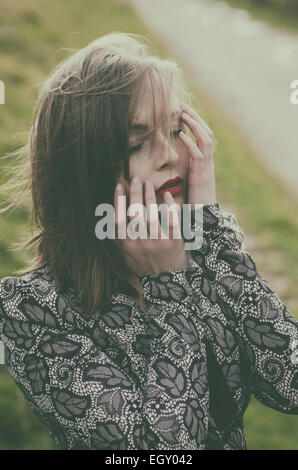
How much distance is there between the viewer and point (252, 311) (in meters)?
1.95

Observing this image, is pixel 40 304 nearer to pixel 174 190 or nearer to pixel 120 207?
pixel 120 207

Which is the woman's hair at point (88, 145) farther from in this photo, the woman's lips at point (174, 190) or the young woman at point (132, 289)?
the woman's lips at point (174, 190)

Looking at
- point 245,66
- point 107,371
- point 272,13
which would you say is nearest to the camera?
point 107,371

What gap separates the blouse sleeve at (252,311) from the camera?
192 centimetres

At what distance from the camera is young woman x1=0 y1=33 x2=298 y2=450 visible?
186 cm

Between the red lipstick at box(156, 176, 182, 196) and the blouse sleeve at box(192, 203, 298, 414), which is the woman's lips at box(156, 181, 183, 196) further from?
the blouse sleeve at box(192, 203, 298, 414)

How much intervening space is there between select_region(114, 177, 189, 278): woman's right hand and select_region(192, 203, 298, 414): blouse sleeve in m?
0.11

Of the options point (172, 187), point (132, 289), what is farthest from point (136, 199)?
point (132, 289)

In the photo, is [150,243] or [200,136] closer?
[150,243]

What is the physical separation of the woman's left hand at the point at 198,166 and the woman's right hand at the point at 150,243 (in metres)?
0.11

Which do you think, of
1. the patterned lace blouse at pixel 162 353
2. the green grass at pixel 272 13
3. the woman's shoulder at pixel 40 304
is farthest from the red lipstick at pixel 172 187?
the green grass at pixel 272 13

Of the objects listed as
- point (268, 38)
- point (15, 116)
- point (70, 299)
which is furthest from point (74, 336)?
point (268, 38)

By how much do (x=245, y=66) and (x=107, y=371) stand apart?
10238mm

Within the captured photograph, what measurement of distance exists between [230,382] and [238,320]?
20 cm
